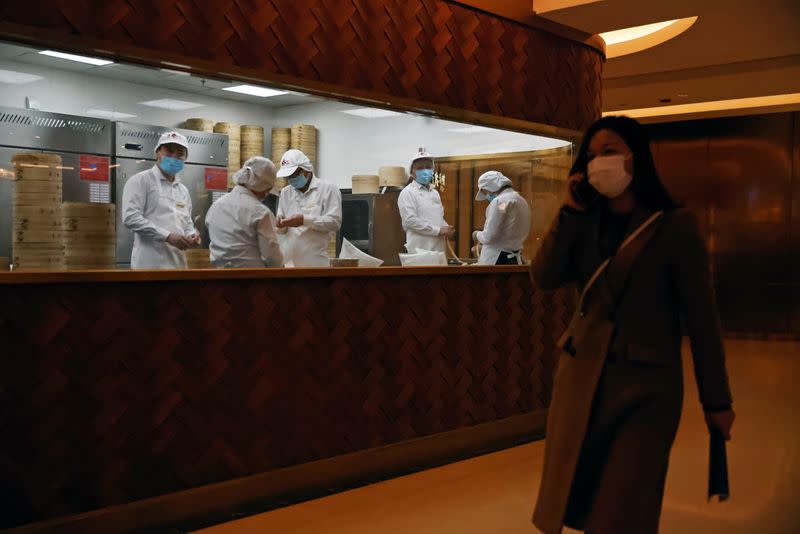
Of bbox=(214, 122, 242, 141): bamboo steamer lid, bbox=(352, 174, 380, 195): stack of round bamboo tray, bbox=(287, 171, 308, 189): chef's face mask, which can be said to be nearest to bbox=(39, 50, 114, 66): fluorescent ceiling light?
bbox=(214, 122, 242, 141): bamboo steamer lid

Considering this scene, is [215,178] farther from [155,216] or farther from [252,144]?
[155,216]

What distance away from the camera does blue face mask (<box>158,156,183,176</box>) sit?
3869mm

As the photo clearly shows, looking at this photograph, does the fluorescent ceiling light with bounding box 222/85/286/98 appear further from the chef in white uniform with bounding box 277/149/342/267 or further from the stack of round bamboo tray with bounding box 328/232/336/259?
the stack of round bamboo tray with bounding box 328/232/336/259

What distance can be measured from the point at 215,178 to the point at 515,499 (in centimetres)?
206

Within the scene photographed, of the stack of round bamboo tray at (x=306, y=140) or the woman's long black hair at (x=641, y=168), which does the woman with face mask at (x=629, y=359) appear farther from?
the stack of round bamboo tray at (x=306, y=140)

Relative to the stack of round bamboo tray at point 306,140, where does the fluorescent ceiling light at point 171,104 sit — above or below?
above

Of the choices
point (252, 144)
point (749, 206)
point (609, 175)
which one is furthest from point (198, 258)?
point (749, 206)

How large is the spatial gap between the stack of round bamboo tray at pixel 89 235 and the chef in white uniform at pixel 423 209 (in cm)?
166

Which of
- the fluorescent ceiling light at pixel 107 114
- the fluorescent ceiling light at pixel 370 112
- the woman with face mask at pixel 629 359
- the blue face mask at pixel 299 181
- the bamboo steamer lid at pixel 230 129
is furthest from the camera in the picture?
the blue face mask at pixel 299 181

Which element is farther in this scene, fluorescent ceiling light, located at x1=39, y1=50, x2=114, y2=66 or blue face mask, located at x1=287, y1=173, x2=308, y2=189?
blue face mask, located at x1=287, y1=173, x2=308, y2=189

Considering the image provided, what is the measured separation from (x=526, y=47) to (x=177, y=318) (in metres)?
2.53

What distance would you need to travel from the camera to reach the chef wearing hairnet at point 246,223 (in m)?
3.59

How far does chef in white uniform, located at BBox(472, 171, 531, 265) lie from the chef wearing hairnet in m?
1.29

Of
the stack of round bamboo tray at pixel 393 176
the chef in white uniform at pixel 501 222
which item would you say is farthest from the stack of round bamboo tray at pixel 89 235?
the chef in white uniform at pixel 501 222
